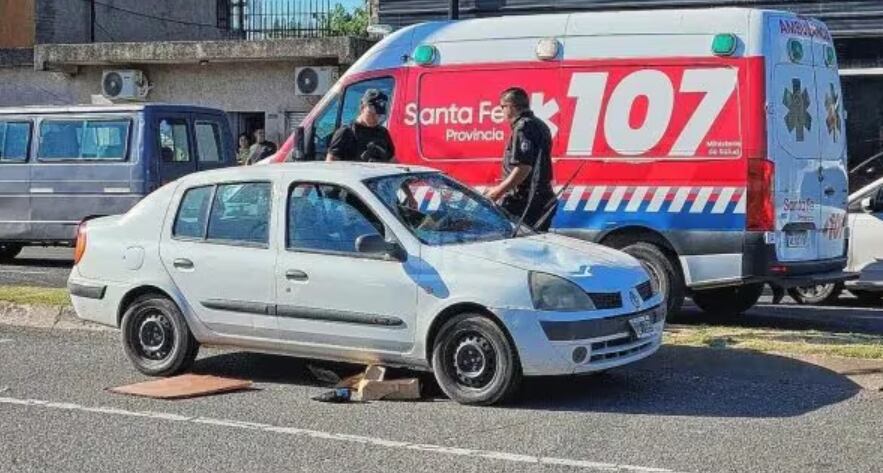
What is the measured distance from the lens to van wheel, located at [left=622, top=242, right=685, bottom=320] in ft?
34.8

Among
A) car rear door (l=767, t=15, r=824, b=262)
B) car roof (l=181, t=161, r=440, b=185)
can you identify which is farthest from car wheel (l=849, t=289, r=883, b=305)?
car roof (l=181, t=161, r=440, b=185)

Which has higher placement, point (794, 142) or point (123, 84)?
point (123, 84)

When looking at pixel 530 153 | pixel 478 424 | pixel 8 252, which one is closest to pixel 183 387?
pixel 478 424

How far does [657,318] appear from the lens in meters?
8.09

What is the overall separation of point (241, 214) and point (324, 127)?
3480 millimetres

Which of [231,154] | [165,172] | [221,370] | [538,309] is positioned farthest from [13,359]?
[231,154]

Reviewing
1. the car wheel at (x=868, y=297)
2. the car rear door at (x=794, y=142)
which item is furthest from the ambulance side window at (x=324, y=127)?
the car wheel at (x=868, y=297)

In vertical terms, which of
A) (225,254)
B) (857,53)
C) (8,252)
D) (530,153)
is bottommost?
(8,252)

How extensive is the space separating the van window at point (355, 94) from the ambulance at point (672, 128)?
0.21 meters

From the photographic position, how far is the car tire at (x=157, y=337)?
344 inches

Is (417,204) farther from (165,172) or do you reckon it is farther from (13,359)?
(165,172)

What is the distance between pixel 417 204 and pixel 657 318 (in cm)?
166

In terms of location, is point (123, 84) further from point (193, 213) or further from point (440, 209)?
point (440, 209)

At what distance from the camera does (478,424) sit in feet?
23.7
